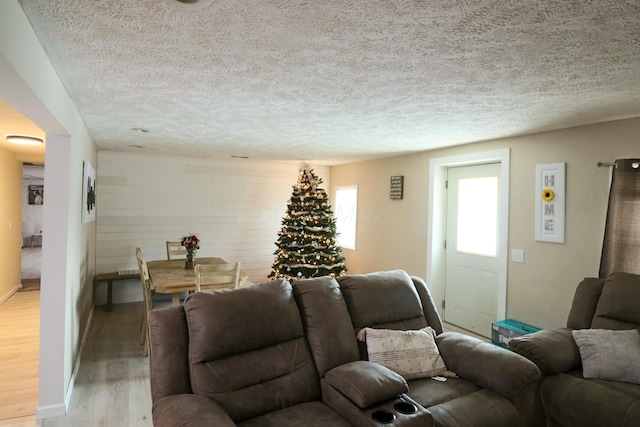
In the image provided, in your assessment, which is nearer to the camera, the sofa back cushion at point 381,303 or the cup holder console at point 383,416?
the cup holder console at point 383,416

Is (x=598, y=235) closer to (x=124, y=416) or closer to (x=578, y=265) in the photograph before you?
(x=578, y=265)

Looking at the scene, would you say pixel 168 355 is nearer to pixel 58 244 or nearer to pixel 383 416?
Result: pixel 383 416

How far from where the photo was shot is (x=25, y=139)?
434cm

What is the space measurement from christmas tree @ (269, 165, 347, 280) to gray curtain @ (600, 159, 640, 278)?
303cm

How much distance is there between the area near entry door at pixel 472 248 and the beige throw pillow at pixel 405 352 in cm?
207

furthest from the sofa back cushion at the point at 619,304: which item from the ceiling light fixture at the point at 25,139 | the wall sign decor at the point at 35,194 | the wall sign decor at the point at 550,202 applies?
the wall sign decor at the point at 35,194

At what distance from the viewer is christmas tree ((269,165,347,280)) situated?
5.14m

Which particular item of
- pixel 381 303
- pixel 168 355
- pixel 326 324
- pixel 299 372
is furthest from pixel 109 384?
pixel 381 303

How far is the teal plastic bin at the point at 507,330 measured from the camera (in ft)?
11.1

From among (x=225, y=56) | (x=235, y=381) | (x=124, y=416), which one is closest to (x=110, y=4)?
(x=225, y=56)

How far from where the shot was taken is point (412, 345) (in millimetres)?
2287

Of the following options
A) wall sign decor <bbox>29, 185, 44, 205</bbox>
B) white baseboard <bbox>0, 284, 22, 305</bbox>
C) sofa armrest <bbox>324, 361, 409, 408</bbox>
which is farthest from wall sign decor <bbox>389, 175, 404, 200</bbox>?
wall sign decor <bbox>29, 185, 44, 205</bbox>

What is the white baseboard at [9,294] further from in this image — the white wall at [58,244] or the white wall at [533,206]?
the white wall at [533,206]

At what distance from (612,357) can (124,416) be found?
3.27 metres
